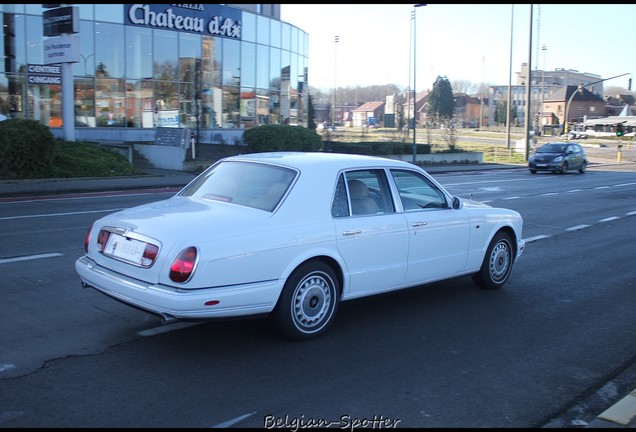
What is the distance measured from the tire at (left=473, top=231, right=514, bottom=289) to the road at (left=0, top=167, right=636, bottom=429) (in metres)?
0.15

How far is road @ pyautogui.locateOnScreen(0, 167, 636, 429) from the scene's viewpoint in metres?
4.20

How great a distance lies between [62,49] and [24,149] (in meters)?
4.46

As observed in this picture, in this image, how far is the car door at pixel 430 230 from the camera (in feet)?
20.9

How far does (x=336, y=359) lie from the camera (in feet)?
17.1

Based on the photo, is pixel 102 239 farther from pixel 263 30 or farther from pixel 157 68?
pixel 263 30

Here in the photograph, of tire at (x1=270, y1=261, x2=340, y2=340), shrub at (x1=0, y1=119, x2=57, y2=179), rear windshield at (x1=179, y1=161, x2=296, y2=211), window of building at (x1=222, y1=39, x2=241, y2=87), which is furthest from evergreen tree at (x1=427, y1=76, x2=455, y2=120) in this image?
tire at (x1=270, y1=261, x2=340, y2=340)

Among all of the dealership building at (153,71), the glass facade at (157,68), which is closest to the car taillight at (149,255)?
the dealership building at (153,71)

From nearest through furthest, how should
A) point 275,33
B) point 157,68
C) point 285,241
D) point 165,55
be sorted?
point 285,241 < point 157,68 < point 165,55 < point 275,33

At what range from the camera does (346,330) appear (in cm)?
600

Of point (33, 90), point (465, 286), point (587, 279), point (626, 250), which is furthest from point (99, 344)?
point (33, 90)

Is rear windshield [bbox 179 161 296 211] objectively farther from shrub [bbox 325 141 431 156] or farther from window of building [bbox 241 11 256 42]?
window of building [bbox 241 11 256 42]

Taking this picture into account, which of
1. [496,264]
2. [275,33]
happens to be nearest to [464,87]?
[275,33]

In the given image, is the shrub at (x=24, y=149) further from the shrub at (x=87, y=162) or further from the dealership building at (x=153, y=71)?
the dealership building at (x=153, y=71)

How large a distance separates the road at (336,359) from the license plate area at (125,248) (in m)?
0.78
